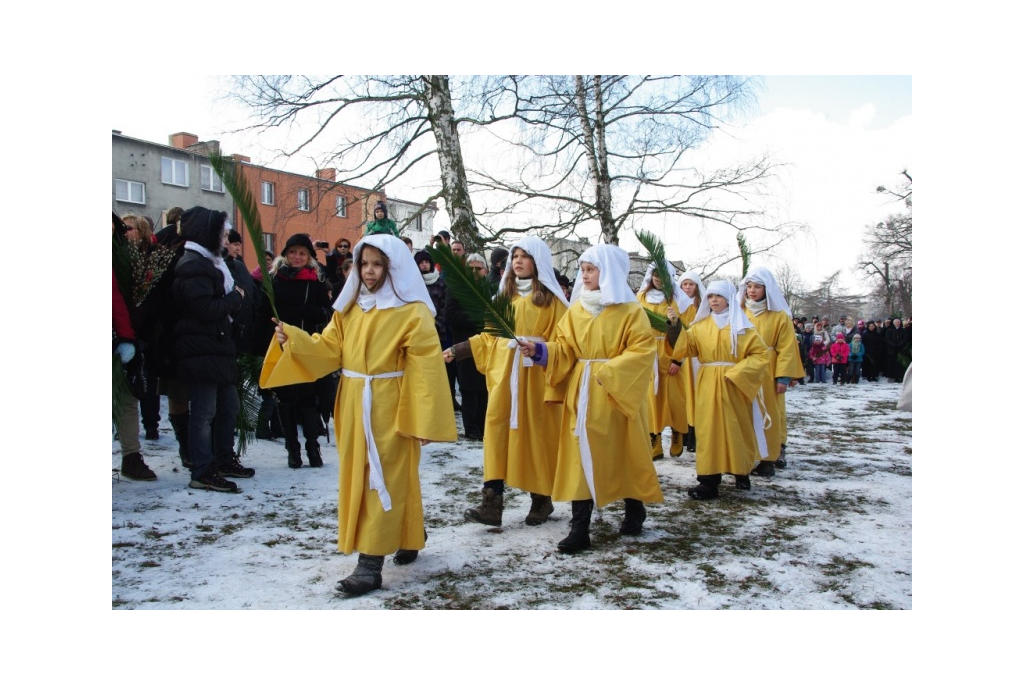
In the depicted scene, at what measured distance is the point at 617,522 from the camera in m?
5.55

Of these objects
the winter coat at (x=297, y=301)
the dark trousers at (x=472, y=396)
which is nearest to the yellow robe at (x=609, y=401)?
the winter coat at (x=297, y=301)

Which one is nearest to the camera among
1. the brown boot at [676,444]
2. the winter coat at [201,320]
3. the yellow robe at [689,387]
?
the winter coat at [201,320]

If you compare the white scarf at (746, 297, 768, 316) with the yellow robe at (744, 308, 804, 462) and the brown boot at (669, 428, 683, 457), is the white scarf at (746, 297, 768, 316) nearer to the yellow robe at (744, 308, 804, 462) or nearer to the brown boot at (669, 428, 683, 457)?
the yellow robe at (744, 308, 804, 462)

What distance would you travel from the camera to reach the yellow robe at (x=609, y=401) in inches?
190

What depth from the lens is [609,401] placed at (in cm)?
492

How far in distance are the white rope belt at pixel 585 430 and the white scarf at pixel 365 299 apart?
1539mm

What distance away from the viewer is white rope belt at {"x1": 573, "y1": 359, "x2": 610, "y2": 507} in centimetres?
479

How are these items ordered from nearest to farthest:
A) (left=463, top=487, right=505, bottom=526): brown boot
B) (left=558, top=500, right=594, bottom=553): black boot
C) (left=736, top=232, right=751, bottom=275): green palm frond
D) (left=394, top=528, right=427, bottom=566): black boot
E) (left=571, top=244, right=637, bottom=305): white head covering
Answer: (left=394, top=528, right=427, bottom=566): black boot
(left=558, top=500, right=594, bottom=553): black boot
(left=571, top=244, right=637, bottom=305): white head covering
(left=463, top=487, right=505, bottom=526): brown boot
(left=736, top=232, right=751, bottom=275): green palm frond

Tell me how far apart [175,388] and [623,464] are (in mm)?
3916

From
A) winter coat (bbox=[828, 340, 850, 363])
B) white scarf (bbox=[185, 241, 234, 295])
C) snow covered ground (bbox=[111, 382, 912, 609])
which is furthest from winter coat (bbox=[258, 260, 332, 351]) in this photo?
winter coat (bbox=[828, 340, 850, 363])

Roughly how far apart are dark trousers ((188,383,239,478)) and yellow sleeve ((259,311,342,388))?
6.29ft

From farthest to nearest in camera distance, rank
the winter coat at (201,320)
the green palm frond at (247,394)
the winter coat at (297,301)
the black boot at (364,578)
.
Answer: the winter coat at (297,301), the green palm frond at (247,394), the winter coat at (201,320), the black boot at (364,578)

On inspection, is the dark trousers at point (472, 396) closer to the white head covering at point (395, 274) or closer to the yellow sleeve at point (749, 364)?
the yellow sleeve at point (749, 364)

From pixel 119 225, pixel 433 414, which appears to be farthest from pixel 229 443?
pixel 433 414
